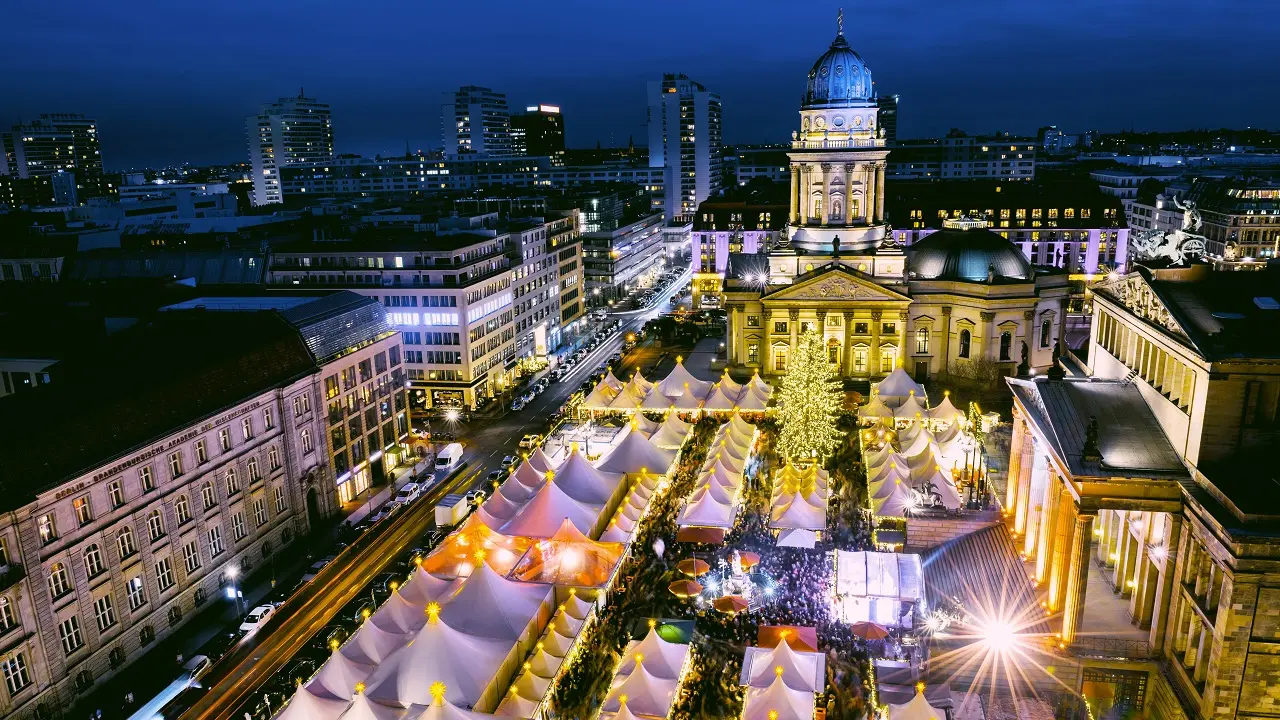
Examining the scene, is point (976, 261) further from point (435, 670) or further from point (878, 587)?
point (435, 670)

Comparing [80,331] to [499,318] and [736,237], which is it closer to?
[499,318]

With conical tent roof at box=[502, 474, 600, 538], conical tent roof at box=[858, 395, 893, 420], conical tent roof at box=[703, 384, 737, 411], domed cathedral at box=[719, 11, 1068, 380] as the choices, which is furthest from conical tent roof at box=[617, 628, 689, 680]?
domed cathedral at box=[719, 11, 1068, 380]

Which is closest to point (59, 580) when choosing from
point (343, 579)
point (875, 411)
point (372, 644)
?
point (343, 579)

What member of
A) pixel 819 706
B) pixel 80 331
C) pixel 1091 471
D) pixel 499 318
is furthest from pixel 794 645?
pixel 499 318

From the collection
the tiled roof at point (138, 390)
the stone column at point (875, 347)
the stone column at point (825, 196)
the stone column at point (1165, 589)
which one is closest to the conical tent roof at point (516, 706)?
the tiled roof at point (138, 390)

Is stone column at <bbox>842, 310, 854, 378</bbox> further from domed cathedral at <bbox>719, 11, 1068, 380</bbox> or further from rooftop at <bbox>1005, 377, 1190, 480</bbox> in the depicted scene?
rooftop at <bbox>1005, 377, 1190, 480</bbox>
